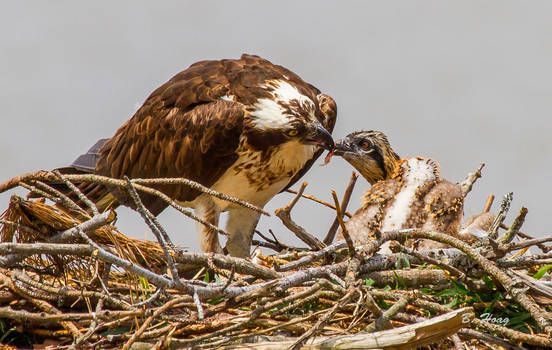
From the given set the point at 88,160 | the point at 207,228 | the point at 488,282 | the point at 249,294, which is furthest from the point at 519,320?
the point at 88,160

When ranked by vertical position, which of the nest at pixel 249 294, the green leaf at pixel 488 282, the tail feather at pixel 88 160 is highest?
the tail feather at pixel 88 160

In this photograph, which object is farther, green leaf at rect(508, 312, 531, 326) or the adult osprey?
the adult osprey

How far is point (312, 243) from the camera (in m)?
5.42

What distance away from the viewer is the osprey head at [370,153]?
638cm

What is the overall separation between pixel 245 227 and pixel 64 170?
5.32ft

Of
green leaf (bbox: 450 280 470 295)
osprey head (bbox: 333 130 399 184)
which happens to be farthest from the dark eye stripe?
green leaf (bbox: 450 280 470 295)

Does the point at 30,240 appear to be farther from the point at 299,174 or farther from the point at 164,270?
the point at 299,174

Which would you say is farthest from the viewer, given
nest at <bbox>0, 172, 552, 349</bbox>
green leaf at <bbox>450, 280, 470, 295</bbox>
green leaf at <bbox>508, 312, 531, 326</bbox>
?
green leaf at <bbox>450, 280, 470, 295</bbox>

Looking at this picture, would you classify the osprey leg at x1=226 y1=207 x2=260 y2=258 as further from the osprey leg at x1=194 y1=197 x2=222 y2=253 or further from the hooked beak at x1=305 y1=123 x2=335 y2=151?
the hooked beak at x1=305 y1=123 x2=335 y2=151

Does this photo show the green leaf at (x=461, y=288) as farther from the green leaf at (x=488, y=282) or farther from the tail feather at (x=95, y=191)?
the tail feather at (x=95, y=191)

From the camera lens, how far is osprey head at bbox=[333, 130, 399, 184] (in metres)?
6.38

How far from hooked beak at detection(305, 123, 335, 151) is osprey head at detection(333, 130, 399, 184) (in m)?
0.30

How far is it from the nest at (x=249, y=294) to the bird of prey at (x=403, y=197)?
838mm

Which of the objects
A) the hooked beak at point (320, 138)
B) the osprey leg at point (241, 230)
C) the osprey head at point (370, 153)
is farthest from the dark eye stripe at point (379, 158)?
the osprey leg at point (241, 230)
